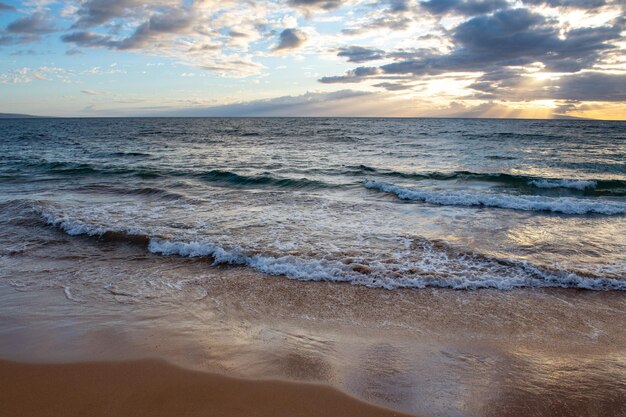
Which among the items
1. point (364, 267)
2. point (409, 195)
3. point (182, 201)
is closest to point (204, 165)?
point (182, 201)

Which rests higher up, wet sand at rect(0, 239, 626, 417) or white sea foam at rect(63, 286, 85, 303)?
white sea foam at rect(63, 286, 85, 303)

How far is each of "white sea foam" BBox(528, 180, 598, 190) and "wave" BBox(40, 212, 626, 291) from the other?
11.9 metres

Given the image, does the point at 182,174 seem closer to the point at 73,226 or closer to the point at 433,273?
the point at 73,226

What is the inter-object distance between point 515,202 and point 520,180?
587 cm

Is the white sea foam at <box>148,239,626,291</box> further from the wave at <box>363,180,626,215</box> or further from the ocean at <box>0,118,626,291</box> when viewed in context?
the wave at <box>363,180,626,215</box>

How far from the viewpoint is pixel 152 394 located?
3.96 metres

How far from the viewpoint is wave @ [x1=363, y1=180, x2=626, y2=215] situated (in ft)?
43.0

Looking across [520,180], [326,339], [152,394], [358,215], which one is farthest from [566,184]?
[152,394]

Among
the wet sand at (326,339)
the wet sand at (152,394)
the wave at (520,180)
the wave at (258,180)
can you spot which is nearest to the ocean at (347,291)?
the wet sand at (326,339)

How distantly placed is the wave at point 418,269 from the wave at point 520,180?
11618 mm

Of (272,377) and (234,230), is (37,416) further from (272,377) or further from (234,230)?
(234,230)

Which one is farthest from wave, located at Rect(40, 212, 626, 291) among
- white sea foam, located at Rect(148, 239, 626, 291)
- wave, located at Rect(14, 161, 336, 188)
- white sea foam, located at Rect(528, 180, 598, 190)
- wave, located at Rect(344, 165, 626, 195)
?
white sea foam, located at Rect(528, 180, 598, 190)

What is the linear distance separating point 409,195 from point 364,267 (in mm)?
8418

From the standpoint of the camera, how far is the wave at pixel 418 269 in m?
6.93
